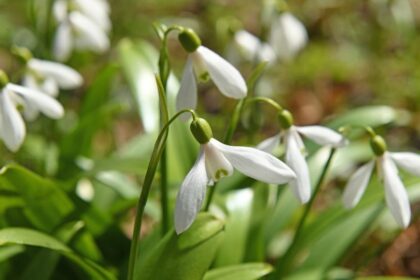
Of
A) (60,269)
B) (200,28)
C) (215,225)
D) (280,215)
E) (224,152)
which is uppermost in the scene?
(224,152)

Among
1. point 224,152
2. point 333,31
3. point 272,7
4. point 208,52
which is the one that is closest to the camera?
point 224,152

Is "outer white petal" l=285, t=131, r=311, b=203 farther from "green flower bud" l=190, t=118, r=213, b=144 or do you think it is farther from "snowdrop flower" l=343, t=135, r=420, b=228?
"green flower bud" l=190, t=118, r=213, b=144

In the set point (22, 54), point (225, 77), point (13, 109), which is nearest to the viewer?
point (225, 77)

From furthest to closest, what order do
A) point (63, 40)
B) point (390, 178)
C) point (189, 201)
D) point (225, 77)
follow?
point (63, 40), point (390, 178), point (225, 77), point (189, 201)

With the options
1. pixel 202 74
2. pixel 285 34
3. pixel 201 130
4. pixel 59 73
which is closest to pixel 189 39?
pixel 202 74

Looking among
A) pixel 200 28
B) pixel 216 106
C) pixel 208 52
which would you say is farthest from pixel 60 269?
pixel 200 28

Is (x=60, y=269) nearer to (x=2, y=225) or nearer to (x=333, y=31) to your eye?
(x=2, y=225)

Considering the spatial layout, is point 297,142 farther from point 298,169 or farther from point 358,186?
point 358,186
